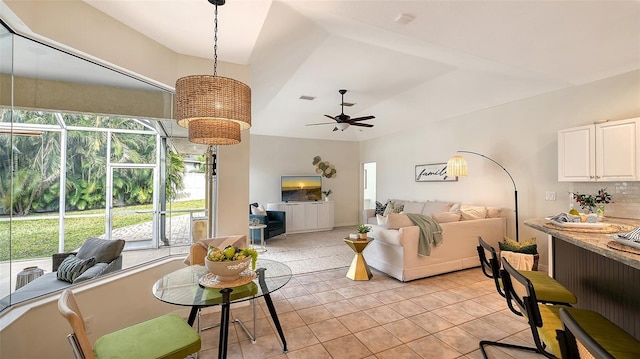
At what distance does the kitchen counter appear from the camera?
1661 mm

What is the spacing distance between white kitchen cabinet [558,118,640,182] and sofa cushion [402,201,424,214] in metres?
2.71

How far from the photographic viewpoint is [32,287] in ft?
6.29

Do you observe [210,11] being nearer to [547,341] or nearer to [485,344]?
[547,341]

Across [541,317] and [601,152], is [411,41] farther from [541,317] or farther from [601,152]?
[541,317]

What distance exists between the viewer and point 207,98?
5.46ft

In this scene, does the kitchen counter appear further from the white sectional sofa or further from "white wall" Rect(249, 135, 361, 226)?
"white wall" Rect(249, 135, 361, 226)

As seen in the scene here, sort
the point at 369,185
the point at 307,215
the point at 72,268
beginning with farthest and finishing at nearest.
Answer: the point at 369,185
the point at 307,215
the point at 72,268

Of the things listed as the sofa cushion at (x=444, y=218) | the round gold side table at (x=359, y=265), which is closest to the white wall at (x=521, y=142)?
the sofa cushion at (x=444, y=218)

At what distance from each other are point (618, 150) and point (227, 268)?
443cm

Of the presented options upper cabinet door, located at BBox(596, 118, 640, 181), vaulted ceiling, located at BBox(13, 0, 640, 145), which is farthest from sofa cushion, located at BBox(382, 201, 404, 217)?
upper cabinet door, located at BBox(596, 118, 640, 181)

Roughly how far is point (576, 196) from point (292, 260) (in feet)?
13.9

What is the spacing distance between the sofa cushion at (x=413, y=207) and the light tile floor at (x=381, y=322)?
254 cm

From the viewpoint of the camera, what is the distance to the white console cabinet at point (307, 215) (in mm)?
7203

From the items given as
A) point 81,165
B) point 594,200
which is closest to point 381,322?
point 81,165
